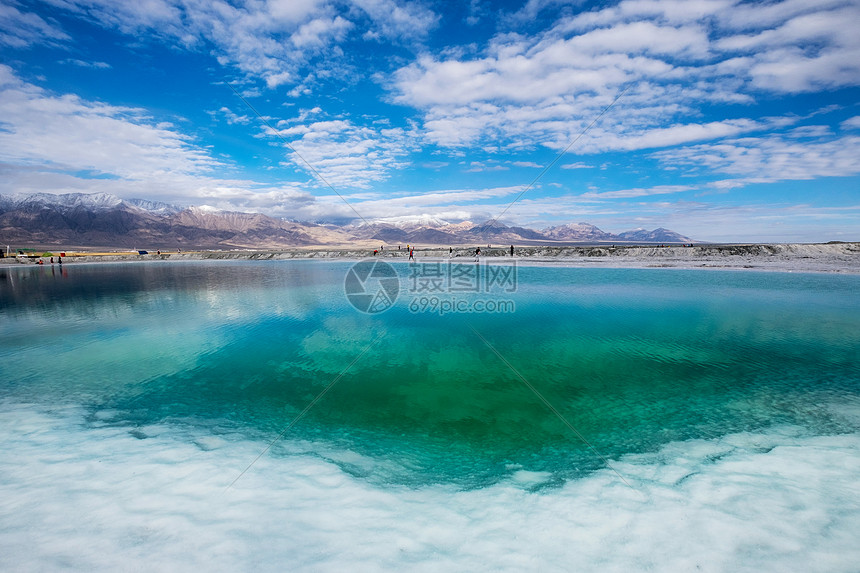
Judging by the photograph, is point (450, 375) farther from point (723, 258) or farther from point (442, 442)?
point (723, 258)

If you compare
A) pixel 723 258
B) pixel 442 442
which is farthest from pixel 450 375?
pixel 723 258

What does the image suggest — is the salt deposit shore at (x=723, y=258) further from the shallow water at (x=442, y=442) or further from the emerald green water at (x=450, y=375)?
the shallow water at (x=442, y=442)

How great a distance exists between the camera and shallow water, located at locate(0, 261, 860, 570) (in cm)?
477

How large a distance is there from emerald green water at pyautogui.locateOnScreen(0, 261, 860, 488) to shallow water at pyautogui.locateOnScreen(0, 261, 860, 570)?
0.26 ft

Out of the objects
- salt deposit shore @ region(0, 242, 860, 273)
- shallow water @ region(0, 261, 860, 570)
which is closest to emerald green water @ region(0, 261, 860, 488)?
shallow water @ region(0, 261, 860, 570)

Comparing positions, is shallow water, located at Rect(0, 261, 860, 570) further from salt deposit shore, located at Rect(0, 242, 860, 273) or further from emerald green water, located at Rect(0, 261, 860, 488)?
salt deposit shore, located at Rect(0, 242, 860, 273)

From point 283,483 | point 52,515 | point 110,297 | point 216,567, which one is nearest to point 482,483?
point 283,483

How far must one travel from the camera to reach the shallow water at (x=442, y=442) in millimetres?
4773

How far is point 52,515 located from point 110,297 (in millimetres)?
28247

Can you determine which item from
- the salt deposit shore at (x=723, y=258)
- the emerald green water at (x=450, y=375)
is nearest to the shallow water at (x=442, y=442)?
the emerald green water at (x=450, y=375)

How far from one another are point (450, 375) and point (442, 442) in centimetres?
381

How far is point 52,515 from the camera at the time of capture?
201 inches

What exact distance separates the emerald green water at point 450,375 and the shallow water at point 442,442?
8 centimetres

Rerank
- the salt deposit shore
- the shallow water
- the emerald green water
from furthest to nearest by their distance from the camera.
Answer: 1. the salt deposit shore
2. the emerald green water
3. the shallow water
